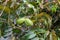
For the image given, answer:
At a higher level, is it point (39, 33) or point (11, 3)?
point (11, 3)

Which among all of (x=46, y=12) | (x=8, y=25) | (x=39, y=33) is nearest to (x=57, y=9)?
(x=46, y=12)

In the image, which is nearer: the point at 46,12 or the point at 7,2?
the point at 7,2

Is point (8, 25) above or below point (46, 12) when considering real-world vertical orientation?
below

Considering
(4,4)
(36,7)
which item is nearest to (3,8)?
(4,4)

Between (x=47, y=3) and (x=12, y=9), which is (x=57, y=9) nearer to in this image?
(x=47, y=3)

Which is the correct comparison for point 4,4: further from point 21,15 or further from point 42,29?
point 42,29

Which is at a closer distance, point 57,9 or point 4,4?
point 4,4
